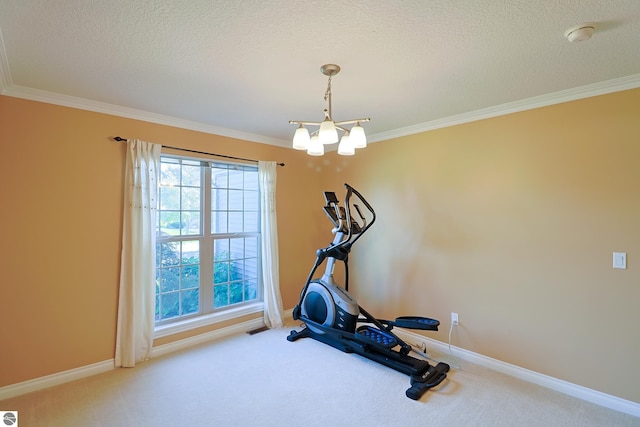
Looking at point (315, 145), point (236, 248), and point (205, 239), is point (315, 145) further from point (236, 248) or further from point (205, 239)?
point (236, 248)

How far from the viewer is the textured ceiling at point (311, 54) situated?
1.52 metres

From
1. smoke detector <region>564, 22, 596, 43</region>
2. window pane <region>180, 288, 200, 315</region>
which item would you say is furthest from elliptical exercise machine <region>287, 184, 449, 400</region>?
smoke detector <region>564, 22, 596, 43</region>

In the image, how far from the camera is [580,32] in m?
1.64

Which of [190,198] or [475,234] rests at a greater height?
[190,198]

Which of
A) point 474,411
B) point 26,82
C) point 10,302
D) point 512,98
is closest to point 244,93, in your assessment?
point 26,82

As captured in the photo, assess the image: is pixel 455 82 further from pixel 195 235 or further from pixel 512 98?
pixel 195 235

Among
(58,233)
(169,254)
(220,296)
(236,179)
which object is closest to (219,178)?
(236,179)

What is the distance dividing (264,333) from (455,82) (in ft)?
10.8

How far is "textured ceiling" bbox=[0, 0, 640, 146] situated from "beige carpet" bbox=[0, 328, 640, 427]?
95.6 inches

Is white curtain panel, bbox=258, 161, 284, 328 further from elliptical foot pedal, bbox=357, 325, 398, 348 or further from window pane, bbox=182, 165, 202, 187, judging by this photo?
elliptical foot pedal, bbox=357, 325, 398, 348

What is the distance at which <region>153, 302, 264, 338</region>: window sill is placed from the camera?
3186mm

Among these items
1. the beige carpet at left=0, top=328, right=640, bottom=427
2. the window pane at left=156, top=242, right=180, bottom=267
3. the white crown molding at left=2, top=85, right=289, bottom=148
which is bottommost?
the beige carpet at left=0, top=328, right=640, bottom=427

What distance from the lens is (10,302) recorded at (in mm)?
2408

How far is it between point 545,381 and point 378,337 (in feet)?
4.64
